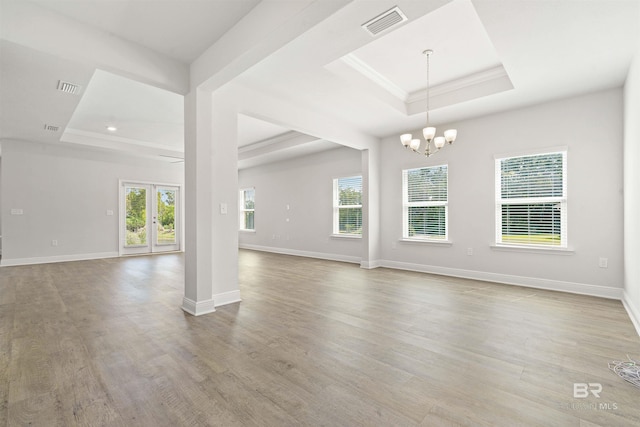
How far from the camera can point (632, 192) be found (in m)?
3.21

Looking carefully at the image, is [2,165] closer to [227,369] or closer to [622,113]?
[227,369]

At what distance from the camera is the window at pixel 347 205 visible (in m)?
7.11

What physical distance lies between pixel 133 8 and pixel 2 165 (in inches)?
247

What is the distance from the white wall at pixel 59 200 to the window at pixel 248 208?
3163 millimetres

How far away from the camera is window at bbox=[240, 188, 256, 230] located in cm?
993

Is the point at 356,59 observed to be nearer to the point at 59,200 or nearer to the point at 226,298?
the point at 226,298

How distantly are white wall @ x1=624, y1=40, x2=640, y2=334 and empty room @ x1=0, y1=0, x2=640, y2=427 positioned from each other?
0.07 metres

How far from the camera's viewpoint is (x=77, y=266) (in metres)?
6.41

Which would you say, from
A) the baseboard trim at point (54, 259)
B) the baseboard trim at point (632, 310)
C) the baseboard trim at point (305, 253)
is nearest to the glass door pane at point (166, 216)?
the baseboard trim at point (54, 259)

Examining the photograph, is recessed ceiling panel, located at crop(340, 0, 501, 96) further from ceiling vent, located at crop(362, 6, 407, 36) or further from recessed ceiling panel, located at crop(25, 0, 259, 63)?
recessed ceiling panel, located at crop(25, 0, 259, 63)

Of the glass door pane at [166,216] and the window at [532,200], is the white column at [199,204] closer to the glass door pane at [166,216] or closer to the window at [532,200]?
the window at [532,200]

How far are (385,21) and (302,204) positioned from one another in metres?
6.03

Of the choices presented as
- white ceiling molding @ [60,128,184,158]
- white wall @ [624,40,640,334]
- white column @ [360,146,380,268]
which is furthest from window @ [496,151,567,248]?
white ceiling molding @ [60,128,184,158]

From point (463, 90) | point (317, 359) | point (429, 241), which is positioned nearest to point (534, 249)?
point (429, 241)
